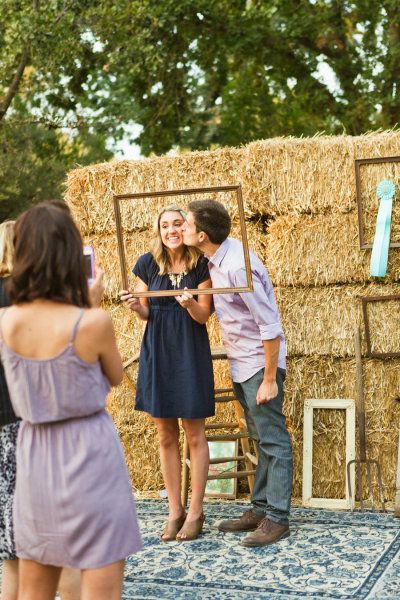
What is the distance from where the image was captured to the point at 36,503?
2898mm

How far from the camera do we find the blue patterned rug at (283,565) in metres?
4.63

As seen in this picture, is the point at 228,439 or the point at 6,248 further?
A: the point at 228,439

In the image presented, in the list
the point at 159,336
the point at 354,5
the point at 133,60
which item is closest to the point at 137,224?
the point at 159,336

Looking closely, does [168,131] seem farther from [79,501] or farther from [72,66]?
[79,501]

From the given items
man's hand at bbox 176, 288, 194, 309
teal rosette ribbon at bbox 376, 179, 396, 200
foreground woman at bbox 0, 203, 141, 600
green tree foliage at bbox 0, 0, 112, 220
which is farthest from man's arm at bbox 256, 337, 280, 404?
green tree foliage at bbox 0, 0, 112, 220

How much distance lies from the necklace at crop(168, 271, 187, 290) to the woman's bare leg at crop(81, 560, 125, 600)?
2.84 meters

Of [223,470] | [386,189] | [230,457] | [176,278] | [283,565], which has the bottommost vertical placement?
[283,565]

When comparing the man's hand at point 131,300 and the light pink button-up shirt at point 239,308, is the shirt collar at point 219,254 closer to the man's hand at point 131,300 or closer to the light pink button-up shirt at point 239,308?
the light pink button-up shirt at point 239,308

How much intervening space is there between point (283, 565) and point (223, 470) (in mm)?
1934

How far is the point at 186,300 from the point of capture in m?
5.39

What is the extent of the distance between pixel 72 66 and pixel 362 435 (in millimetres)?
8856

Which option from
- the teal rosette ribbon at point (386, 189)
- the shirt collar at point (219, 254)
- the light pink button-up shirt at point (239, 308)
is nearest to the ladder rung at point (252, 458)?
the light pink button-up shirt at point (239, 308)

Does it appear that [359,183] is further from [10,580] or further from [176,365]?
[10,580]

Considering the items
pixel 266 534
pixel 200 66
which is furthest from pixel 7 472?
pixel 200 66
